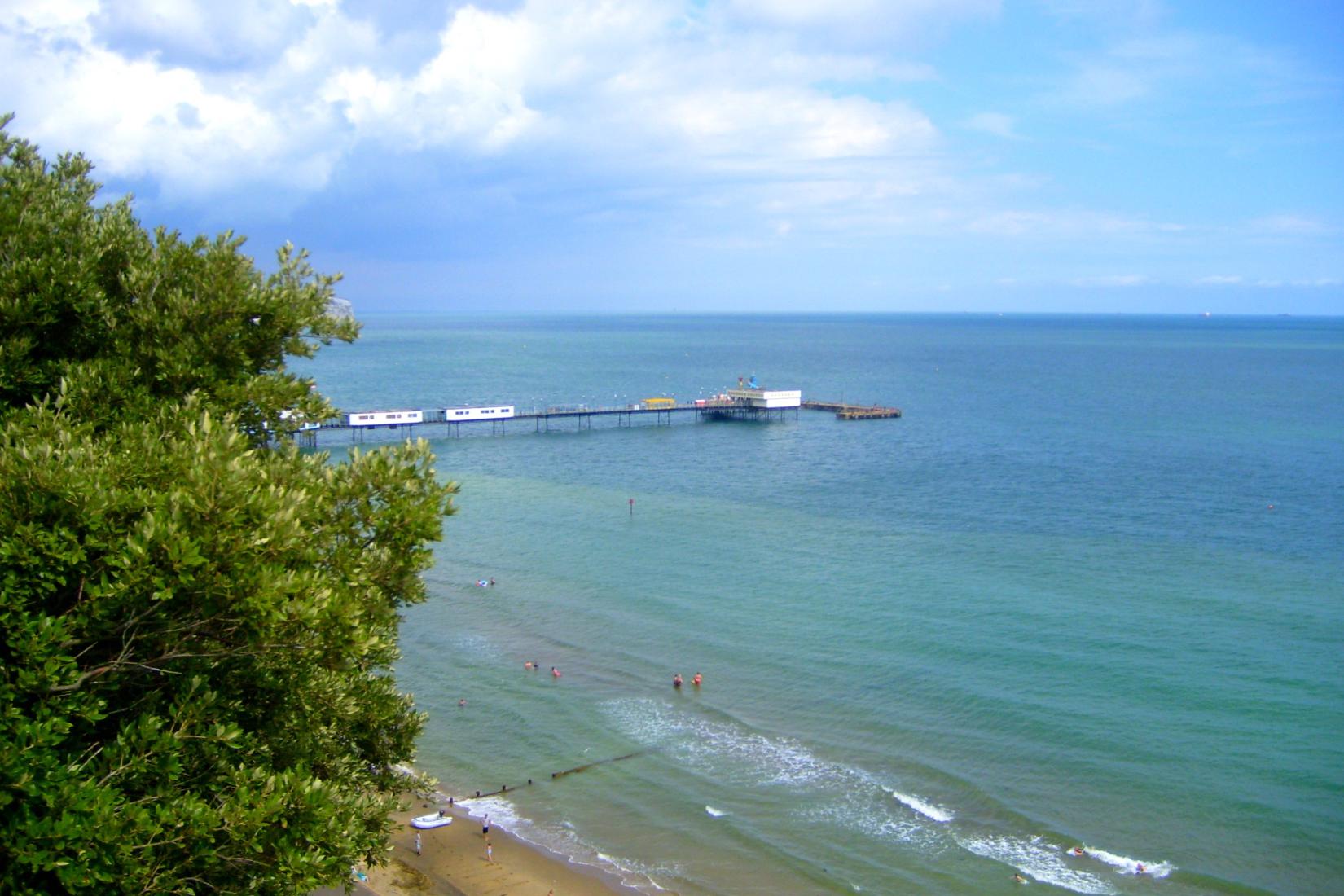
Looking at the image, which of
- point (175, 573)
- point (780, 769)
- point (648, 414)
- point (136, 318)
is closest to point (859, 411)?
point (648, 414)

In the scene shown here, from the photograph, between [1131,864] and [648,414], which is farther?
[648,414]

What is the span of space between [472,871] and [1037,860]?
14588mm

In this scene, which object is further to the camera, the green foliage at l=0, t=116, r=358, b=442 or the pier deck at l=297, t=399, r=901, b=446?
the pier deck at l=297, t=399, r=901, b=446

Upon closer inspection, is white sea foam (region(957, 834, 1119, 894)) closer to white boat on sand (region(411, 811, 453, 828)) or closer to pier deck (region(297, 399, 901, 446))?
white boat on sand (region(411, 811, 453, 828))

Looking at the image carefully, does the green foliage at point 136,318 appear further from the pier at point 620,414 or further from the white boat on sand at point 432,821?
the pier at point 620,414

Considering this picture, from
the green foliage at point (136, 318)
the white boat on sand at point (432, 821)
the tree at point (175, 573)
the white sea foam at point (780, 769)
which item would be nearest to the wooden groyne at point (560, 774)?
the white sea foam at point (780, 769)

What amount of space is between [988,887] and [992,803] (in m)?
4.32

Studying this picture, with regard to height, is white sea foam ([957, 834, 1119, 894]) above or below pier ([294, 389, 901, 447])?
below

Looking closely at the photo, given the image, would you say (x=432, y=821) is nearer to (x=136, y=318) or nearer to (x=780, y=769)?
(x=780, y=769)

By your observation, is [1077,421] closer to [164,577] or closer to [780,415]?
[780,415]

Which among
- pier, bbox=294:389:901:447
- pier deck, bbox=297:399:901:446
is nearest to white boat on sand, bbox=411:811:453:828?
pier, bbox=294:389:901:447

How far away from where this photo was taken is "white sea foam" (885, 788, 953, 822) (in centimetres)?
2978

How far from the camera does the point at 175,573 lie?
982cm

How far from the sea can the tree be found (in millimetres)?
17099
